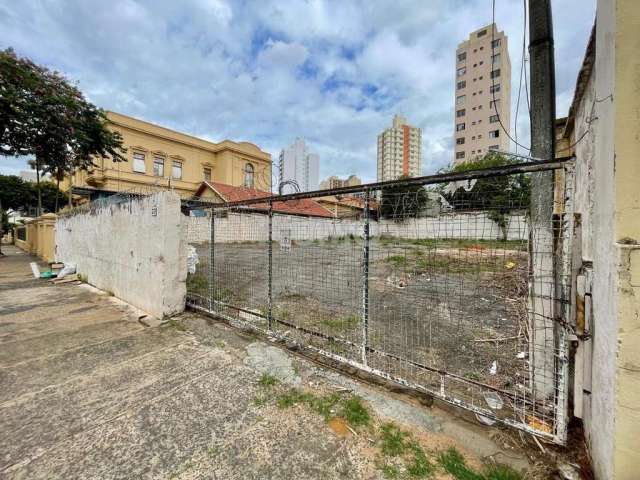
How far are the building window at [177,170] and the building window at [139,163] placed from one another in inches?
87.3

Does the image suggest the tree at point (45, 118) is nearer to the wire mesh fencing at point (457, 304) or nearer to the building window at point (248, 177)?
the wire mesh fencing at point (457, 304)

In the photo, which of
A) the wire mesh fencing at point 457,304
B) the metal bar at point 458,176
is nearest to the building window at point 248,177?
the wire mesh fencing at point 457,304

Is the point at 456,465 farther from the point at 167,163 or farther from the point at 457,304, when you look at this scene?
the point at 167,163

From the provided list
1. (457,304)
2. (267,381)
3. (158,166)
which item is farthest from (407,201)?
(158,166)

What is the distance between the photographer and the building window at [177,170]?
75.7ft

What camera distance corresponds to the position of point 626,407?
3.58 ft

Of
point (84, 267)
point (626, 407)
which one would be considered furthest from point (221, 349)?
point (84, 267)

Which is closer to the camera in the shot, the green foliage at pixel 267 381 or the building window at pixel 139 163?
the green foliage at pixel 267 381

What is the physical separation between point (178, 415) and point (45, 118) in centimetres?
1428

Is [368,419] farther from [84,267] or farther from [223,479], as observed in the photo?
[84,267]

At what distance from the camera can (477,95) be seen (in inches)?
1715

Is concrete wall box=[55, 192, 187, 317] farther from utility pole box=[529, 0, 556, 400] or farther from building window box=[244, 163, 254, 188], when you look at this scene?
building window box=[244, 163, 254, 188]

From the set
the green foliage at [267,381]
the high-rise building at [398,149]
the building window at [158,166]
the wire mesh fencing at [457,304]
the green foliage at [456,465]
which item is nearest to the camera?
the green foliage at [456,465]

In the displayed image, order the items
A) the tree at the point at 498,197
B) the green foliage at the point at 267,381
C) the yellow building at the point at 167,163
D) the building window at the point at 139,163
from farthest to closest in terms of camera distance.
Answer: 1. the building window at the point at 139,163
2. the yellow building at the point at 167,163
3. the green foliage at the point at 267,381
4. the tree at the point at 498,197
